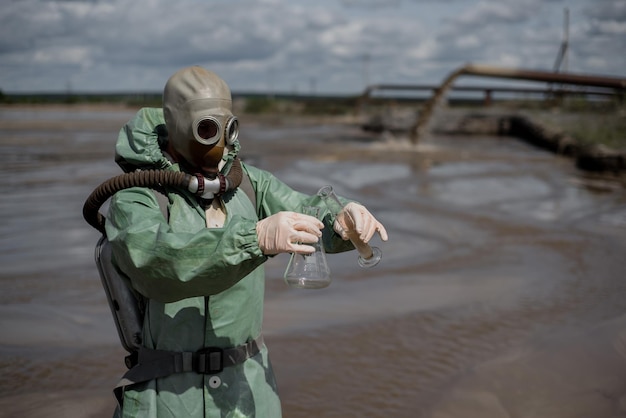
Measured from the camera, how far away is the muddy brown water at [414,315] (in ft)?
15.6

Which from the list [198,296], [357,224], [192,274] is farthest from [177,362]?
[357,224]

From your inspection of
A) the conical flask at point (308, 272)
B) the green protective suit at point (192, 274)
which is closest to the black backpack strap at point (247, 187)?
the green protective suit at point (192, 274)

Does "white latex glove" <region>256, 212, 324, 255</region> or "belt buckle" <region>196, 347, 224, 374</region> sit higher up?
"white latex glove" <region>256, 212, 324, 255</region>

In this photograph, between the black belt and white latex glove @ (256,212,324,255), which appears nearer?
white latex glove @ (256,212,324,255)

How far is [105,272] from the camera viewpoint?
95.9 inches

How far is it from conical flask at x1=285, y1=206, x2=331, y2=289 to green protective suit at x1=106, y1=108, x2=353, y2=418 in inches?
5.7

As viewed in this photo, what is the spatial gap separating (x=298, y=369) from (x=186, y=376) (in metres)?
2.95

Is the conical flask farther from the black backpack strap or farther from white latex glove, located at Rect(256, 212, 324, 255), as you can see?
the black backpack strap

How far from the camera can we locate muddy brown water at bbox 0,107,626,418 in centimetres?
475

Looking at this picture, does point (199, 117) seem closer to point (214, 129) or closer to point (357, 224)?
point (214, 129)

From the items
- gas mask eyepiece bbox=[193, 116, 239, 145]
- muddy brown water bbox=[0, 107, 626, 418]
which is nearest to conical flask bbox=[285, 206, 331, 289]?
gas mask eyepiece bbox=[193, 116, 239, 145]

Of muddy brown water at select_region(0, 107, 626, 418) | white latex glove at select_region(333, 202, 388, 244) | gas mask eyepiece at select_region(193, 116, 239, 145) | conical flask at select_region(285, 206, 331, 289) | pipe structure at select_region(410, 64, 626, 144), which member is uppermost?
gas mask eyepiece at select_region(193, 116, 239, 145)

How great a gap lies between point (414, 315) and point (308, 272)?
13.9ft

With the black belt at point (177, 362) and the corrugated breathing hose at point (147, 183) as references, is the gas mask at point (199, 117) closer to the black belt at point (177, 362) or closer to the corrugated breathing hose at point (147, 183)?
the corrugated breathing hose at point (147, 183)
